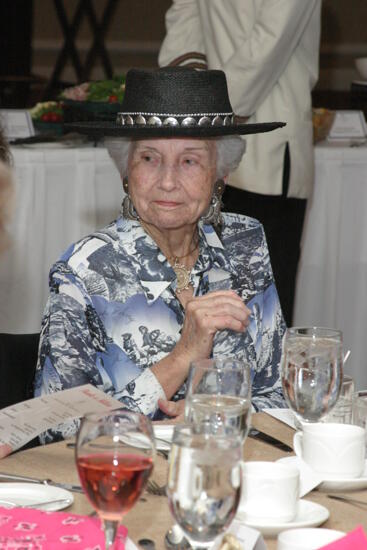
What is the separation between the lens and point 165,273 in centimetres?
256

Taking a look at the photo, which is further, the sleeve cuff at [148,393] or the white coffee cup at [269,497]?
the sleeve cuff at [148,393]

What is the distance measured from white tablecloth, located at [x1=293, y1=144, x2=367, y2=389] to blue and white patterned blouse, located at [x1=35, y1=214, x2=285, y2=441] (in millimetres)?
2183

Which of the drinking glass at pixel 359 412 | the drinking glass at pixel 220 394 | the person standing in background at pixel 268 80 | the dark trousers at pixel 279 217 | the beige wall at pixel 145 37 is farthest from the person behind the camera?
the beige wall at pixel 145 37

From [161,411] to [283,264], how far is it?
7.40 feet

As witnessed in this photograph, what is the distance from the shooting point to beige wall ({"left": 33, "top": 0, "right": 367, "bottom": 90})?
387 inches

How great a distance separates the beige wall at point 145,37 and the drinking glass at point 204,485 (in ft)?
29.5

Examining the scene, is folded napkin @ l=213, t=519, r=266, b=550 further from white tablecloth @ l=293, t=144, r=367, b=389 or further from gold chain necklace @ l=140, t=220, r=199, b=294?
white tablecloth @ l=293, t=144, r=367, b=389

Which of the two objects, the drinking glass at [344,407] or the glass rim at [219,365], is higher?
the glass rim at [219,365]

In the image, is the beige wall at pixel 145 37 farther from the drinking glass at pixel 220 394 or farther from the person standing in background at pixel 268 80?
the drinking glass at pixel 220 394

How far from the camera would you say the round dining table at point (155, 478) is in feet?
4.93

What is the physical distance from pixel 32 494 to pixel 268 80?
9.54 feet

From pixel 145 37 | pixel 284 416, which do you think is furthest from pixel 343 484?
pixel 145 37

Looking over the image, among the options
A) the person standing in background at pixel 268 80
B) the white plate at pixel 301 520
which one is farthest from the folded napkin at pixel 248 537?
the person standing in background at pixel 268 80

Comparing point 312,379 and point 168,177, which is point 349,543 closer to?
point 312,379
